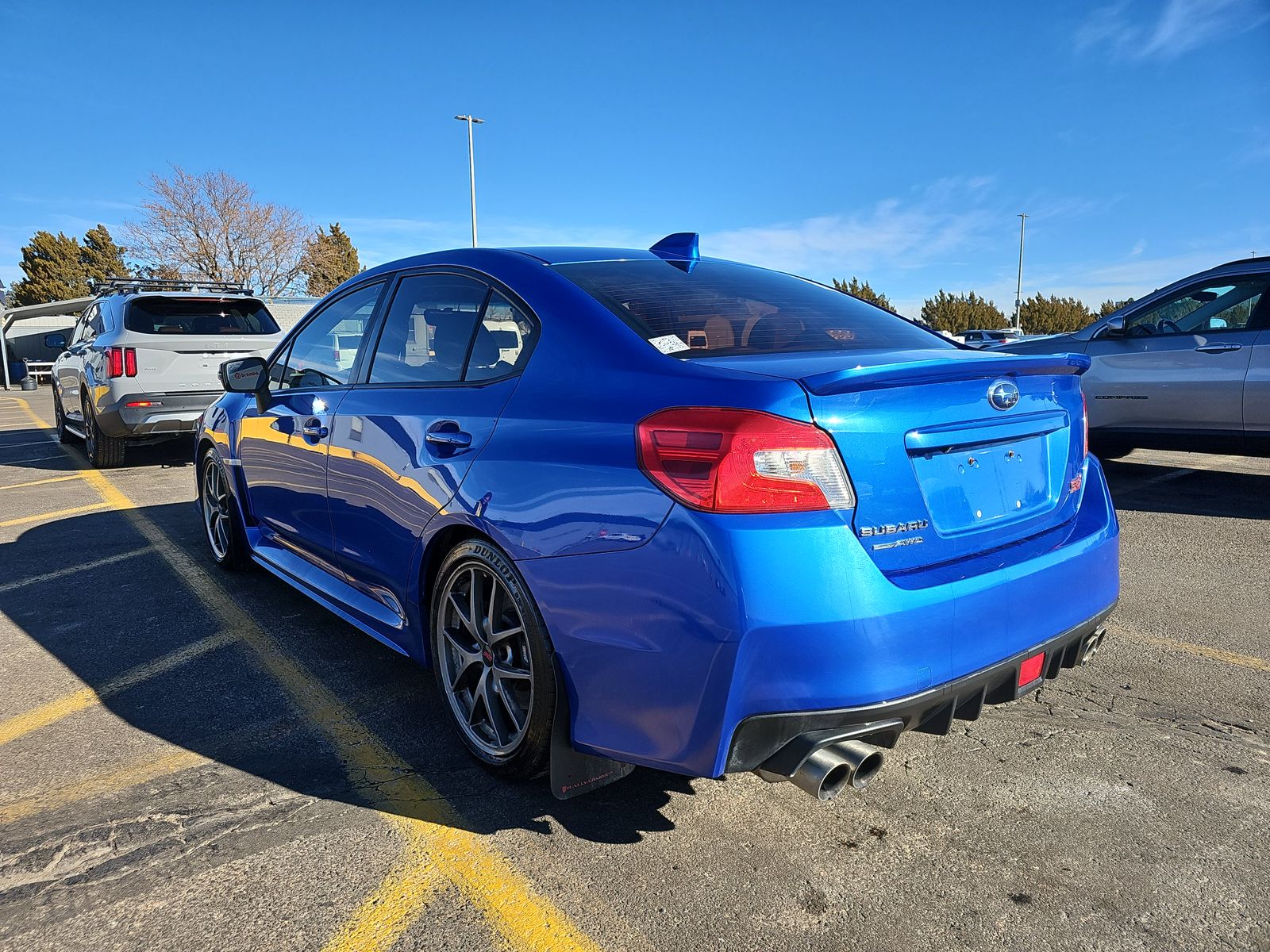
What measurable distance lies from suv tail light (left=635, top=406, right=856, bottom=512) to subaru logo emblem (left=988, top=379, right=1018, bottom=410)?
58 centimetres

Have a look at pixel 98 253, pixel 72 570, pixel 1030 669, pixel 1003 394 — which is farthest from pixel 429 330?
pixel 98 253

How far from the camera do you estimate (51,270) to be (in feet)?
217

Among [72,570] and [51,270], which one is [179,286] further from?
[51,270]

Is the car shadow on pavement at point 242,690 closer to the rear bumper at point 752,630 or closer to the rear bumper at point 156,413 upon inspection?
the rear bumper at point 752,630

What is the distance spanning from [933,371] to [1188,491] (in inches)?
240

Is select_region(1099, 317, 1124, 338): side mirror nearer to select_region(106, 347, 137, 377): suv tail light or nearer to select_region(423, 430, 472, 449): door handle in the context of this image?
select_region(423, 430, 472, 449): door handle

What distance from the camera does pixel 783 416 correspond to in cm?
195

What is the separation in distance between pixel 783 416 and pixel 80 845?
217 cm

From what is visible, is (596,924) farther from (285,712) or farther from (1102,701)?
(1102,701)

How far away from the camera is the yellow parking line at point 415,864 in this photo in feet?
6.62

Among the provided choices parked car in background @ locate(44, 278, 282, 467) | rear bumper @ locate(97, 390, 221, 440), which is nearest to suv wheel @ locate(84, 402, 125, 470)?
parked car in background @ locate(44, 278, 282, 467)

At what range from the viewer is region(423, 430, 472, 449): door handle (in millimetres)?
2594

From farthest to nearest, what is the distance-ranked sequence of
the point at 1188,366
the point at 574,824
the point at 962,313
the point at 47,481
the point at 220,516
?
the point at 962,313
the point at 47,481
the point at 1188,366
the point at 220,516
the point at 574,824

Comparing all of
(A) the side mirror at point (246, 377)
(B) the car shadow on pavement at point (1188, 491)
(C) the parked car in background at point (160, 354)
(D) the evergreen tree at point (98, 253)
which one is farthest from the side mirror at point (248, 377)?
(D) the evergreen tree at point (98, 253)
